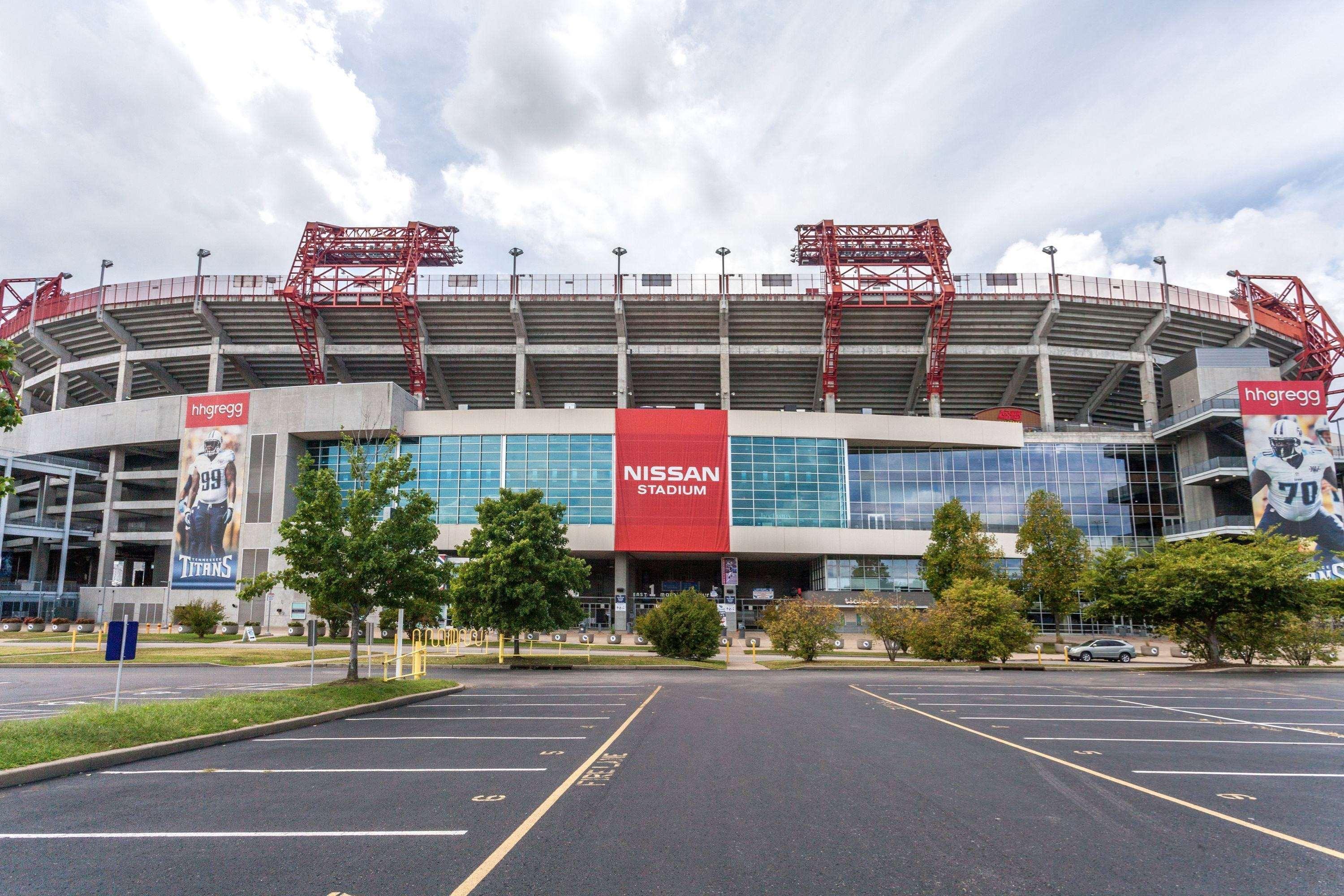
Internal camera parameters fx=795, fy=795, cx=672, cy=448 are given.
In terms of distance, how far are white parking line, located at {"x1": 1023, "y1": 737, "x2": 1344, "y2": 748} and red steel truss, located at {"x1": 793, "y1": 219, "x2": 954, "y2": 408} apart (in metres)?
51.3

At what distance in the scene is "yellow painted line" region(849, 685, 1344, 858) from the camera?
6.98m

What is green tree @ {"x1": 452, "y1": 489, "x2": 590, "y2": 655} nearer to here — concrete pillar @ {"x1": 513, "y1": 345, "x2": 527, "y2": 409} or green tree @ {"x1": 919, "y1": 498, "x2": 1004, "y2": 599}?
green tree @ {"x1": 919, "y1": 498, "x2": 1004, "y2": 599}

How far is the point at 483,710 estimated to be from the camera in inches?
682

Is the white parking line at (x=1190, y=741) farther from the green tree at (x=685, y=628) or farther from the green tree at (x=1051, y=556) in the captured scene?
the green tree at (x=1051, y=556)

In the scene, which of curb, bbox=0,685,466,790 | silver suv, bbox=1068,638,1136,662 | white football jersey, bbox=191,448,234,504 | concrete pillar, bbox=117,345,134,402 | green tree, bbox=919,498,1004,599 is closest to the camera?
curb, bbox=0,685,466,790

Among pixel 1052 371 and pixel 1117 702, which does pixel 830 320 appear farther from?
pixel 1117 702

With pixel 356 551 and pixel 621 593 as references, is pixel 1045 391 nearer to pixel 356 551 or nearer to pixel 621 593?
pixel 621 593

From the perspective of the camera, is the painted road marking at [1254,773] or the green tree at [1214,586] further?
the green tree at [1214,586]

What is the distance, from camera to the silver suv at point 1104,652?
4103 centimetres

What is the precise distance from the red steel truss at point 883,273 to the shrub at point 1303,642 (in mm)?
33440

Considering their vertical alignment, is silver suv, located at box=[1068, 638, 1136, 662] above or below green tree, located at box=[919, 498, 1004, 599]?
below

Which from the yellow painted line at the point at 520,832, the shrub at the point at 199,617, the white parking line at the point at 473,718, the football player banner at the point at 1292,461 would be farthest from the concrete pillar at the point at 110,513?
the football player banner at the point at 1292,461

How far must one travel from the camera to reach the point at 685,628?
3503 centimetres

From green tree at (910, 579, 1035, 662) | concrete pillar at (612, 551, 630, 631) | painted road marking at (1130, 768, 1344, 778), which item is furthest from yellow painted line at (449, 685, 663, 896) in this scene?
concrete pillar at (612, 551, 630, 631)
